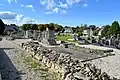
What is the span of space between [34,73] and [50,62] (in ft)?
7.04

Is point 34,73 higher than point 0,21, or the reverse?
point 0,21

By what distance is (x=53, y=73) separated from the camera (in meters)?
11.6

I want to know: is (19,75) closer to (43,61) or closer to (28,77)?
(28,77)

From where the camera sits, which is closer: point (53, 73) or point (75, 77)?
point (75, 77)

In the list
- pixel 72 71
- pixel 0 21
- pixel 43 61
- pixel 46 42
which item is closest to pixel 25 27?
pixel 0 21

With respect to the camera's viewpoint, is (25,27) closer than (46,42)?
No

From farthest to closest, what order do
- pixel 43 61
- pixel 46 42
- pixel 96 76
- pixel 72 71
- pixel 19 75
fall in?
1. pixel 46 42
2. pixel 43 61
3. pixel 19 75
4. pixel 72 71
5. pixel 96 76

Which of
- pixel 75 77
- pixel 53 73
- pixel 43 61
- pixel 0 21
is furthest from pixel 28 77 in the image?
pixel 0 21

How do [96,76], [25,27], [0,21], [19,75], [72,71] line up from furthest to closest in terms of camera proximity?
[25,27], [0,21], [19,75], [72,71], [96,76]

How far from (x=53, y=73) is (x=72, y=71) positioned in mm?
1893

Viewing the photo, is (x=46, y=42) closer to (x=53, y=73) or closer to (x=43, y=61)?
(x=43, y=61)

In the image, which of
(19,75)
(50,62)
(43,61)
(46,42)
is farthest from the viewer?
(46,42)

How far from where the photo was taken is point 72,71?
10.0 m

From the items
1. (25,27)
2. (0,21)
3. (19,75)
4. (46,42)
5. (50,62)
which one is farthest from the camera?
(25,27)
